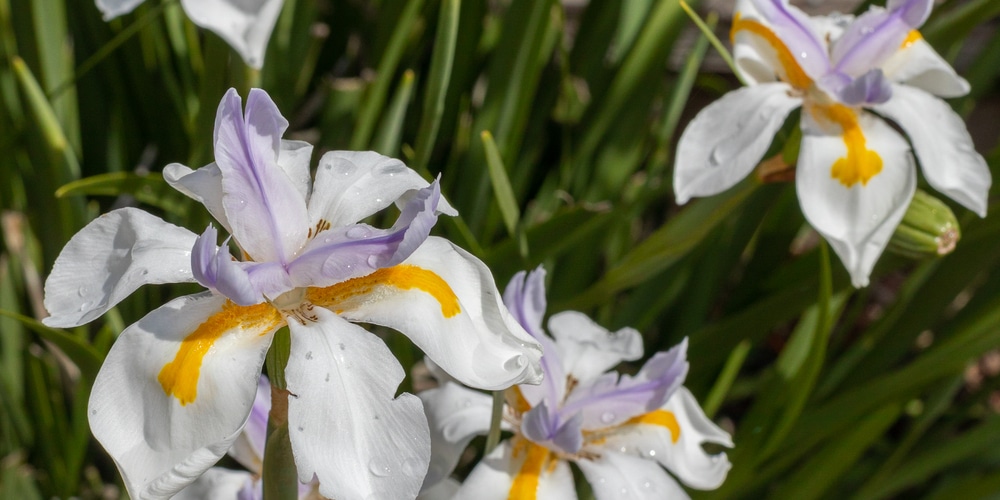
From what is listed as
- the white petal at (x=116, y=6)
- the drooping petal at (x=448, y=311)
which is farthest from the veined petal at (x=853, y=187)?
the white petal at (x=116, y=6)

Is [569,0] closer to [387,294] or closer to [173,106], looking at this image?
[173,106]

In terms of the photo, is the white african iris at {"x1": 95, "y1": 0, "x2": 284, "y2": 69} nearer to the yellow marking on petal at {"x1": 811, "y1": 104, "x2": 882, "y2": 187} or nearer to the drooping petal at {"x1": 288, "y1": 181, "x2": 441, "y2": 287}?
the drooping petal at {"x1": 288, "y1": 181, "x2": 441, "y2": 287}

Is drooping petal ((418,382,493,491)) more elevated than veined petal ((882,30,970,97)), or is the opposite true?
veined petal ((882,30,970,97))

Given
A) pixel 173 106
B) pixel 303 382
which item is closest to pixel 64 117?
pixel 173 106

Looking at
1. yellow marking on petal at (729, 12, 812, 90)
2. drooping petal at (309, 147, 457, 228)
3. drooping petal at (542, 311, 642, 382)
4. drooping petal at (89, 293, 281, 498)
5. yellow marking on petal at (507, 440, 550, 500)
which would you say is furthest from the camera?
yellow marking on petal at (729, 12, 812, 90)

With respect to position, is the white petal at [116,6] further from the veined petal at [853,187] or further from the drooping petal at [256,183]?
the veined petal at [853,187]

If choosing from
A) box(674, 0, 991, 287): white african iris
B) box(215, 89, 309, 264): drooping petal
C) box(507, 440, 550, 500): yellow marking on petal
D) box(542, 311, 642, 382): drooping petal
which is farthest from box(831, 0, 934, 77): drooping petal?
box(215, 89, 309, 264): drooping petal
